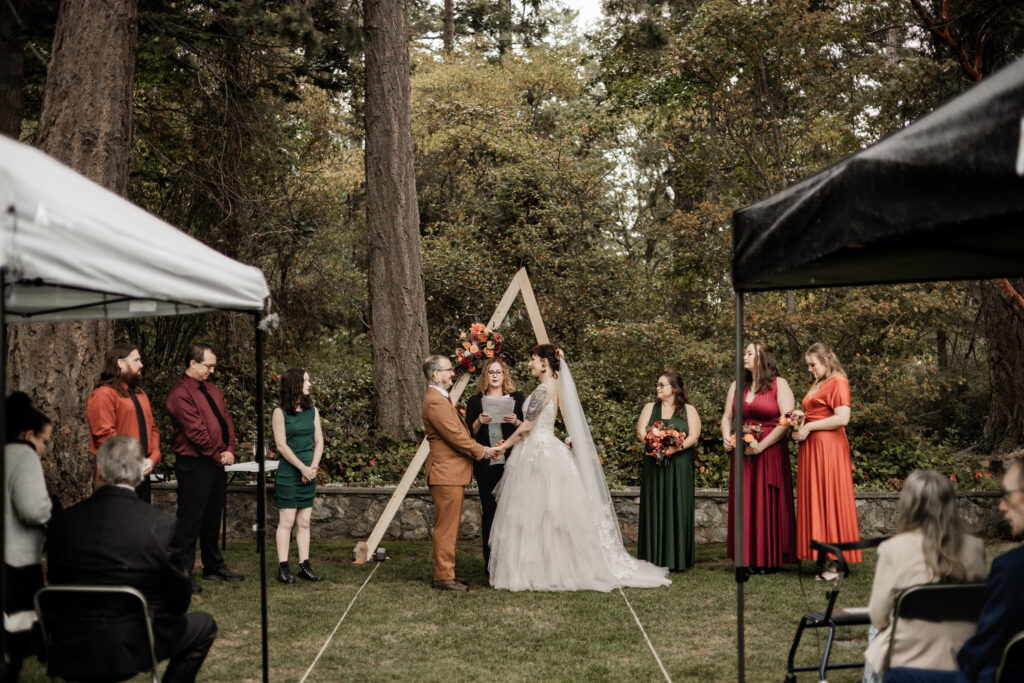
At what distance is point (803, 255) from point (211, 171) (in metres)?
12.6

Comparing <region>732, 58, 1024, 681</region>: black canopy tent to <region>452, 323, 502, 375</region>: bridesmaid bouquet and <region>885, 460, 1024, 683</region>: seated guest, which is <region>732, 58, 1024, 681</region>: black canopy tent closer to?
<region>885, 460, 1024, 683</region>: seated guest

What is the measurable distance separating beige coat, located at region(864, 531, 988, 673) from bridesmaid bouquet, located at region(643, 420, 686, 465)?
432 centimetres

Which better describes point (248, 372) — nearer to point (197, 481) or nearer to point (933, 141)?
point (197, 481)

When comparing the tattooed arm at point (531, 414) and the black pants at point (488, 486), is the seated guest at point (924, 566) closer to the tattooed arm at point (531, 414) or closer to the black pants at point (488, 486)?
the tattooed arm at point (531, 414)

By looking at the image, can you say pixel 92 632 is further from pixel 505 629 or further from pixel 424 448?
pixel 424 448

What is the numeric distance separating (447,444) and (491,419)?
2.07ft

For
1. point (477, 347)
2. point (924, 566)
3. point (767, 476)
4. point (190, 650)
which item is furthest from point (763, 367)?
point (190, 650)

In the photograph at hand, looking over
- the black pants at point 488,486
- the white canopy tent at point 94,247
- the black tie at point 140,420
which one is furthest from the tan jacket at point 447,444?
the white canopy tent at point 94,247

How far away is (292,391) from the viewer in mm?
7930

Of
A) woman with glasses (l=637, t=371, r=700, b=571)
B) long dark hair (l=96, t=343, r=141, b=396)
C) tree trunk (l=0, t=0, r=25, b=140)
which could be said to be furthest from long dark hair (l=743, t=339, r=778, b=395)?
tree trunk (l=0, t=0, r=25, b=140)

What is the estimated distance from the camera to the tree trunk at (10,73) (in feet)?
38.4

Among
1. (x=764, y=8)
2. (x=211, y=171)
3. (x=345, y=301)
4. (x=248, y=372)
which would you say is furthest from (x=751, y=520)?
(x=345, y=301)

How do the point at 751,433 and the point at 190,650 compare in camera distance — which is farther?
the point at 751,433

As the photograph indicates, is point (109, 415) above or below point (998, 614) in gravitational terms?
above
